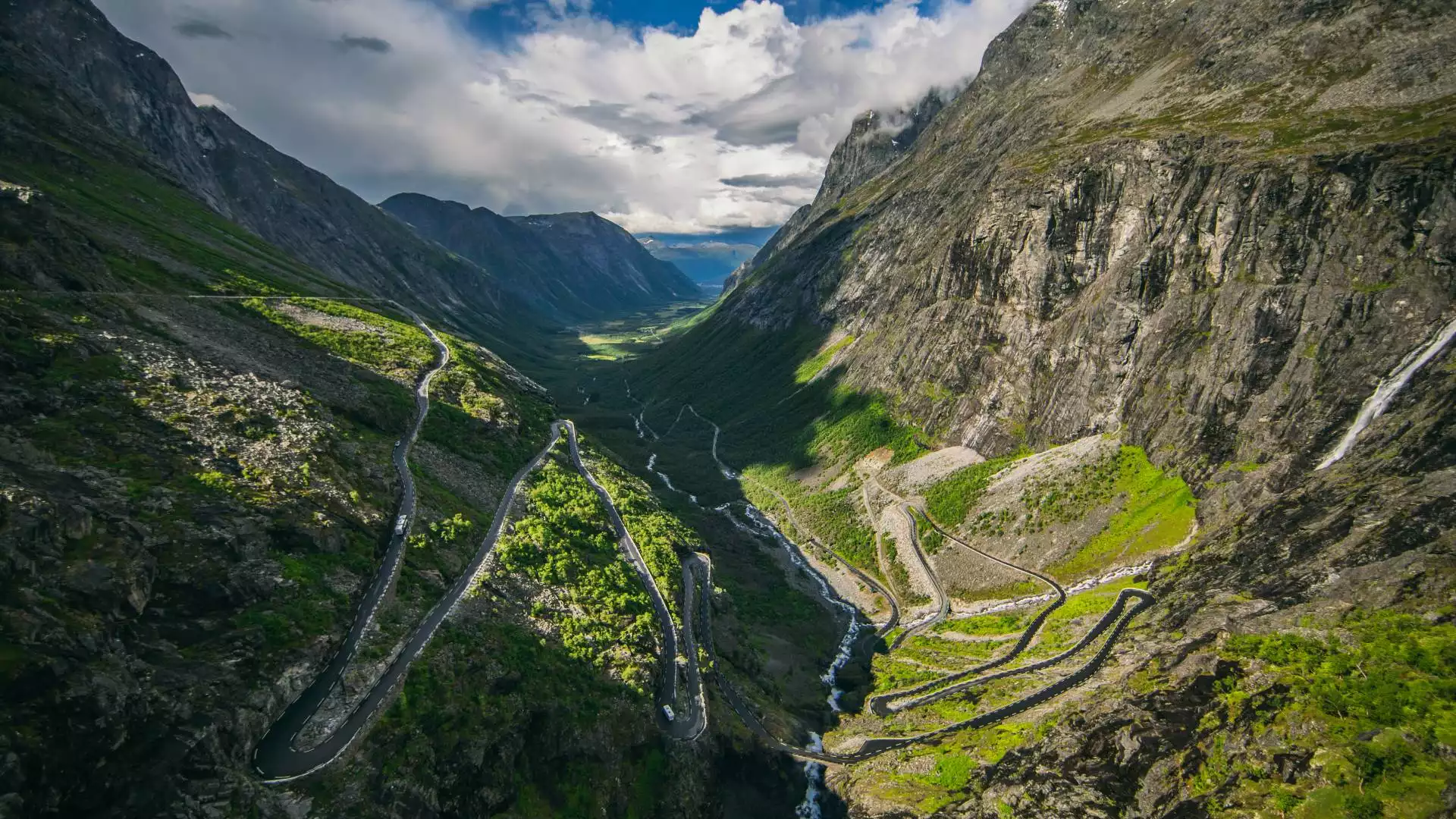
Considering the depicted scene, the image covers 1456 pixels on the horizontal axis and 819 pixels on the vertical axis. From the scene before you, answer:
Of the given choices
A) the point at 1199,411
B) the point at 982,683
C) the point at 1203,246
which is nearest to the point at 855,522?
the point at 982,683

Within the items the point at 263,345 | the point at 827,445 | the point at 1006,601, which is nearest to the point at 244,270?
the point at 263,345

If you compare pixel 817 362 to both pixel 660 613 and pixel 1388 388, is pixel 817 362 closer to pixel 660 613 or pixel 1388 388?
pixel 1388 388

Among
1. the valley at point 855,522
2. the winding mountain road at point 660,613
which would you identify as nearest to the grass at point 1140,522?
the valley at point 855,522

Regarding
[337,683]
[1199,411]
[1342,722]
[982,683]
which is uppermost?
[1199,411]

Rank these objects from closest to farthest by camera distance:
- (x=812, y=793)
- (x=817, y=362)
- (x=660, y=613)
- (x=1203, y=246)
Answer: (x=812, y=793), (x=660, y=613), (x=1203, y=246), (x=817, y=362)

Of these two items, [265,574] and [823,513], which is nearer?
[265,574]

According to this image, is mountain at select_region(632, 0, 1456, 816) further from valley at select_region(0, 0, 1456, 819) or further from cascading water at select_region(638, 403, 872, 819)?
cascading water at select_region(638, 403, 872, 819)

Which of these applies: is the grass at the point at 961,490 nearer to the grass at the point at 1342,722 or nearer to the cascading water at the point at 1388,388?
the cascading water at the point at 1388,388

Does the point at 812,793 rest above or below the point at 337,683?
below
